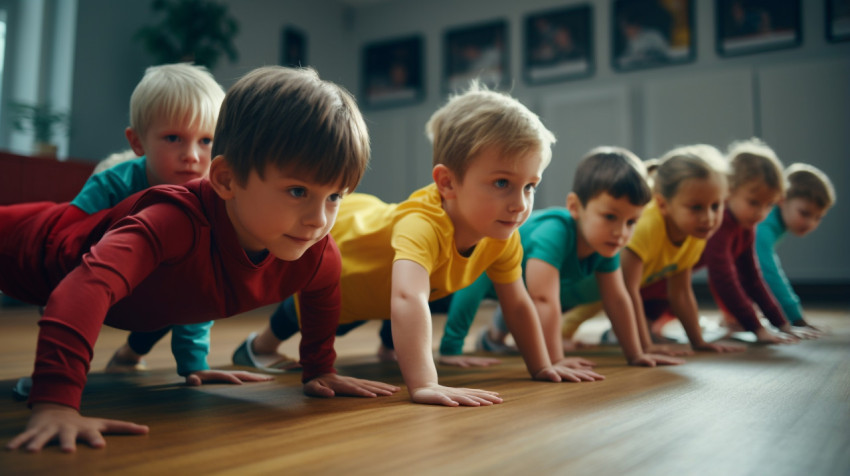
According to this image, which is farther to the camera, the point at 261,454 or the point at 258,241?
the point at 258,241

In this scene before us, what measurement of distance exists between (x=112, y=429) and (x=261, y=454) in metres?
0.19

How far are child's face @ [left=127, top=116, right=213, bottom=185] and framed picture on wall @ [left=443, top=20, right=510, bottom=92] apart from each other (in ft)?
13.4

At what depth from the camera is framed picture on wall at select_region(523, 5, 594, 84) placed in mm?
4832

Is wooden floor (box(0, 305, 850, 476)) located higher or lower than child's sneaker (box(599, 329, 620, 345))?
higher

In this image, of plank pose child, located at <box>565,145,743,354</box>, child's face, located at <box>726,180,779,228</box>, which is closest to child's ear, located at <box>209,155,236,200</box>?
plank pose child, located at <box>565,145,743,354</box>

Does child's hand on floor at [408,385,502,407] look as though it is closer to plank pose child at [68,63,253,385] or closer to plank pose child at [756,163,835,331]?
plank pose child at [68,63,253,385]

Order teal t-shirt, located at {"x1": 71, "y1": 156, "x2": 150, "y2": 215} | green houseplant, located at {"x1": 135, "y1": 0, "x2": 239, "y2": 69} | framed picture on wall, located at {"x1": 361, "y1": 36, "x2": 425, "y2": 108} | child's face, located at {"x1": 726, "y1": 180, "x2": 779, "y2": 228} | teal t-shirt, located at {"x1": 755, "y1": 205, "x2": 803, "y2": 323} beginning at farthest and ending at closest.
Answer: framed picture on wall, located at {"x1": 361, "y1": 36, "x2": 425, "y2": 108} → green houseplant, located at {"x1": 135, "y1": 0, "x2": 239, "y2": 69} → teal t-shirt, located at {"x1": 755, "y1": 205, "x2": 803, "y2": 323} → child's face, located at {"x1": 726, "y1": 180, "x2": 779, "y2": 228} → teal t-shirt, located at {"x1": 71, "y1": 156, "x2": 150, "y2": 215}

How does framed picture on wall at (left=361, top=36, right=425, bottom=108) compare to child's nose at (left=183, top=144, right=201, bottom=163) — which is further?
framed picture on wall at (left=361, top=36, right=425, bottom=108)

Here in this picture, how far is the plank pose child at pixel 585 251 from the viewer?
1395 mm

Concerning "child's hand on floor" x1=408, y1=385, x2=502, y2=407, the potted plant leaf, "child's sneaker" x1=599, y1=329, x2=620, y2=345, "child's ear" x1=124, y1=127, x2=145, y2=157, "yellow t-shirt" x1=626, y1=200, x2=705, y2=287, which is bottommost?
"child's sneaker" x1=599, y1=329, x2=620, y2=345

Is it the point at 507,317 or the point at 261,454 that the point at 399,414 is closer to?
the point at 261,454

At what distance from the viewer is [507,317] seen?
1.22 metres

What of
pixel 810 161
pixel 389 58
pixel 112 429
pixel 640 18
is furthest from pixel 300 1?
pixel 112 429

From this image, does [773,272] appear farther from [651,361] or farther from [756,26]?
[756,26]
